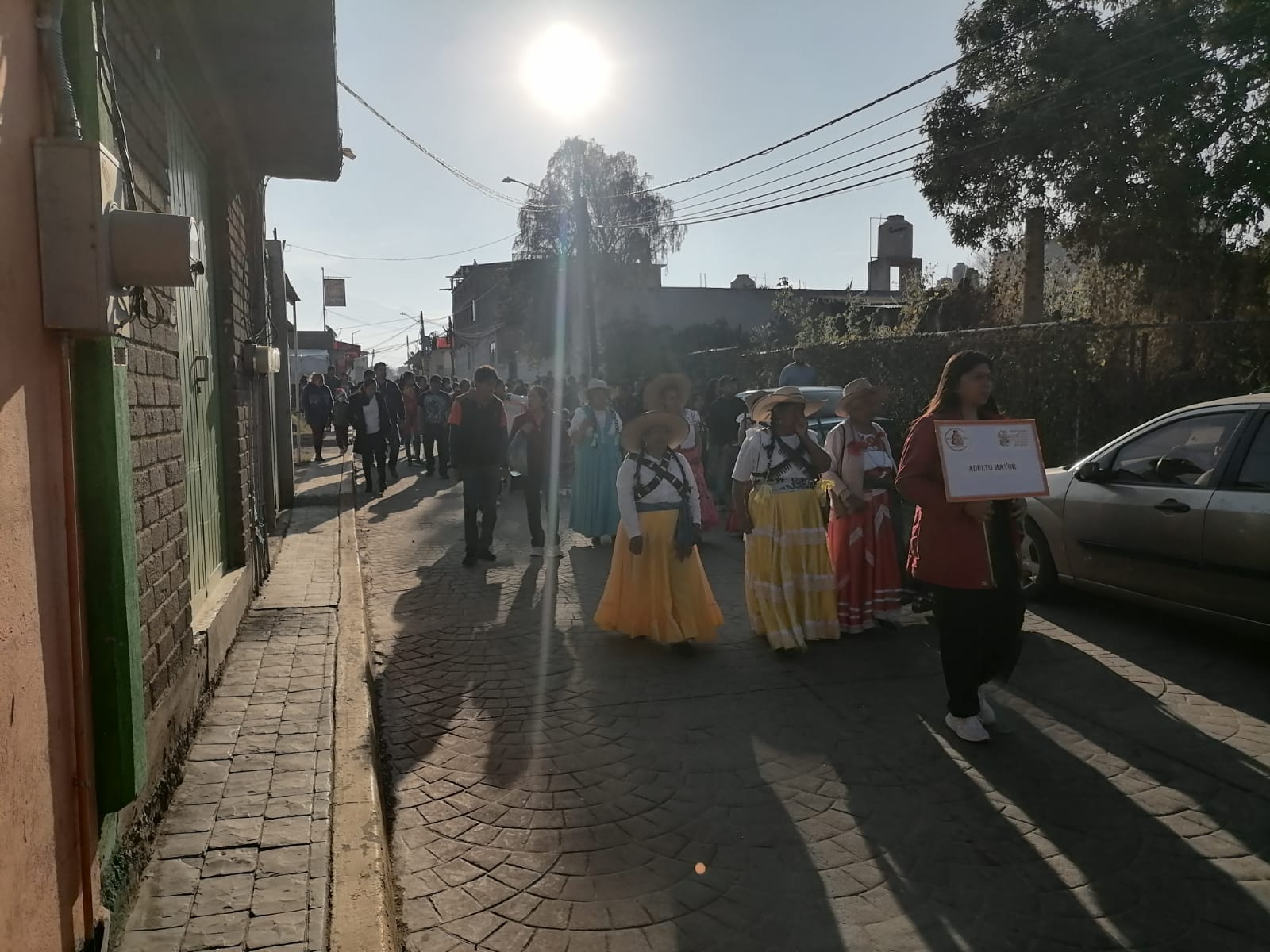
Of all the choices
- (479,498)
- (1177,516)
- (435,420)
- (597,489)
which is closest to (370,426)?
(435,420)

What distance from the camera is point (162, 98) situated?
4.81 metres

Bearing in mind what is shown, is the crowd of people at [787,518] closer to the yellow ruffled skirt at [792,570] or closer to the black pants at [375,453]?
the yellow ruffled skirt at [792,570]

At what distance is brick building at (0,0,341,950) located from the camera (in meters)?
2.29

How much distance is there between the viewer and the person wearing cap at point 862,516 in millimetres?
6262

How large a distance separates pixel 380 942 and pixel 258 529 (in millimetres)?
5481

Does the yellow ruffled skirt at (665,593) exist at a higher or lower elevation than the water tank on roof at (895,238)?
lower

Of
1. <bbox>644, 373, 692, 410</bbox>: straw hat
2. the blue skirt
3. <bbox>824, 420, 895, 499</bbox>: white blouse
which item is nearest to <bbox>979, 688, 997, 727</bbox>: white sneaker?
<bbox>824, 420, 895, 499</bbox>: white blouse

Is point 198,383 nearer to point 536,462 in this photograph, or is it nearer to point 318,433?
point 536,462

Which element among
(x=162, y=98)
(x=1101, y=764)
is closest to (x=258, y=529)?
(x=162, y=98)

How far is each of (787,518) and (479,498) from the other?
13.3ft

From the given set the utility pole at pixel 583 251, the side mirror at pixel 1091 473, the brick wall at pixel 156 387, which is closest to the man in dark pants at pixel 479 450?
the brick wall at pixel 156 387

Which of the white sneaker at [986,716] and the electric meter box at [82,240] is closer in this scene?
the electric meter box at [82,240]

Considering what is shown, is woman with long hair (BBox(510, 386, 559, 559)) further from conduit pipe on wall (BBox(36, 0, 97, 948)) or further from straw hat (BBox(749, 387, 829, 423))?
conduit pipe on wall (BBox(36, 0, 97, 948))

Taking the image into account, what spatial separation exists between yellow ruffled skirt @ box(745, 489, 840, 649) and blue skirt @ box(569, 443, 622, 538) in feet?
13.4
